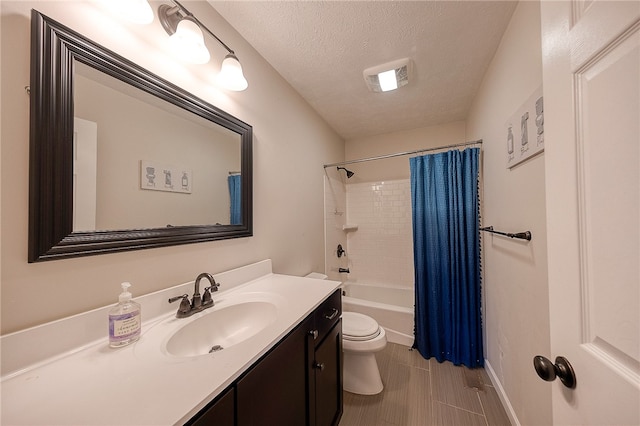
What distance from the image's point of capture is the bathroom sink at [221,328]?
0.84 meters

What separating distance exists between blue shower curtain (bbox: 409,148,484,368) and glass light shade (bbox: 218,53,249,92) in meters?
1.77

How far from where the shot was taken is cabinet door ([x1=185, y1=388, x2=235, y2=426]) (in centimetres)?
48

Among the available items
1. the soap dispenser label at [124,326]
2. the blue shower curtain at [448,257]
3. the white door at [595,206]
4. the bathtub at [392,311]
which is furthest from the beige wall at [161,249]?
the white door at [595,206]

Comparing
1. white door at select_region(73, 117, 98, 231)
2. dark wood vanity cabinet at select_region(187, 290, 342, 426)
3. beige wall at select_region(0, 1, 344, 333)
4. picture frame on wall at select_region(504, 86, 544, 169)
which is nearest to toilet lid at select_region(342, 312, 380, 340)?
dark wood vanity cabinet at select_region(187, 290, 342, 426)

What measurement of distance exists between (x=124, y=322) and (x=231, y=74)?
45.9 inches

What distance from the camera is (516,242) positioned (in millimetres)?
1228

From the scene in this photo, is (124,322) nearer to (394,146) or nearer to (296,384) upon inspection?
(296,384)

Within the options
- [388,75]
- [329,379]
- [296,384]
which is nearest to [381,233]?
[388,75]

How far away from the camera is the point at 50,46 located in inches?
25.2

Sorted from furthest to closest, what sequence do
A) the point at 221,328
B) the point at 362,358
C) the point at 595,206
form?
the point at 362,358 → the point at 221,328 → the point at 595,206

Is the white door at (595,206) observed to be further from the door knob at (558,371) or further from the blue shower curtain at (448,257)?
the blue shower curtain at (448,257)

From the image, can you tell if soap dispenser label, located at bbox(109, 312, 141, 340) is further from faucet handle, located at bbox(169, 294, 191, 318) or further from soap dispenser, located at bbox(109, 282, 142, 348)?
faucet handle, located at bbox(169, 294, 191, 318)

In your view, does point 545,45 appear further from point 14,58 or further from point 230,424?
point 14,58

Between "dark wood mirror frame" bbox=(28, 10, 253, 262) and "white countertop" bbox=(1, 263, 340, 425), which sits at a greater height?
"dark wood mirror frame" bbox=(28, 10, 253, 262)
